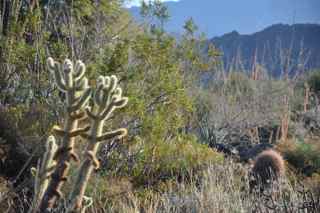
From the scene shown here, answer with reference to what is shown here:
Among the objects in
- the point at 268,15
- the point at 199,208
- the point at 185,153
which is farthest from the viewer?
the point at 268,15

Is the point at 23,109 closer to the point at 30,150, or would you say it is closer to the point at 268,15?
the point at 30,150

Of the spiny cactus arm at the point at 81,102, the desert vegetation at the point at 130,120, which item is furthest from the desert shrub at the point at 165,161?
the spiny cactus arm at the point at 81,102

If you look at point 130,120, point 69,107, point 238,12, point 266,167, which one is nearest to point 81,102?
point 69,107

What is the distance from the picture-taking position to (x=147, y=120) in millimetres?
5551

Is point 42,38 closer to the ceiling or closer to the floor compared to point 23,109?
closer to the ceiling

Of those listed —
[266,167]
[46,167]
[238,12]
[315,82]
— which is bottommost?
[266,167]

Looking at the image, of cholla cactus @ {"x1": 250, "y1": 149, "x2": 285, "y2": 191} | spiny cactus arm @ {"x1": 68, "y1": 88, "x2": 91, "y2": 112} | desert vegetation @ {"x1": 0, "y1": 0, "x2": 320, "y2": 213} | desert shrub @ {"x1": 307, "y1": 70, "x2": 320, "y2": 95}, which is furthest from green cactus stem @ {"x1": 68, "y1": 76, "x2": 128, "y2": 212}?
desert shrub @ {"x1": 307, "y1": 70, "x2": 320, "y2": 95}

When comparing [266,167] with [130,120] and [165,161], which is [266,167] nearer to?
[165,161]

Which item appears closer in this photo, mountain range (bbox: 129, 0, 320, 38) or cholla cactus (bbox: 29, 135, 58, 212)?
cholla cactus (bbox: 29, 135, 58, 212)

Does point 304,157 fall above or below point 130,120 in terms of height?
below

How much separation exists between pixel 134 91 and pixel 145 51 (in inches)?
19.5

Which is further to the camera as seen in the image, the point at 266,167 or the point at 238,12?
the point at 238,12

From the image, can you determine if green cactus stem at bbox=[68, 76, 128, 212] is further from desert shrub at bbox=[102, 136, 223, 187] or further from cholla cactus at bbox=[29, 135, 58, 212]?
desert shrub at bbox=[102, 136, 223, 187]

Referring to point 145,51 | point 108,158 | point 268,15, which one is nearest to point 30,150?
point 108,158
